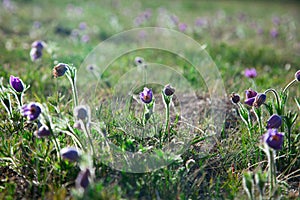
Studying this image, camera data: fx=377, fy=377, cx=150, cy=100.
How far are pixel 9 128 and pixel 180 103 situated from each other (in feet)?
4.69

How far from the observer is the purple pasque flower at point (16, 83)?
7.48 ft

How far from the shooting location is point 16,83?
7.49 ft

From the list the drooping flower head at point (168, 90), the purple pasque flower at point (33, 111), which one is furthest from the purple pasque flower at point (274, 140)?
the purple pasque flower at point (33, 111)

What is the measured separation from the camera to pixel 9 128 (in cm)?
244

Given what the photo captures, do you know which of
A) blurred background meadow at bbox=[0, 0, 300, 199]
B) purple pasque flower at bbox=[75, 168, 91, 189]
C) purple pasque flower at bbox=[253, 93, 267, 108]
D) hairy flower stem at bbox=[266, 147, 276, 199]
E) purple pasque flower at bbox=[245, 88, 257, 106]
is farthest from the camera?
purple pasque flower at bbox=[245, 88, 257, 106]

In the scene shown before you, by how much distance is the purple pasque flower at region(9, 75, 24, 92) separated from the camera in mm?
2279

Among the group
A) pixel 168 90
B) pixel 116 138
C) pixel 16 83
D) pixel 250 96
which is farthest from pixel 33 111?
pixel 250 96

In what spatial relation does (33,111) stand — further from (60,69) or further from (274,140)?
(274,140)

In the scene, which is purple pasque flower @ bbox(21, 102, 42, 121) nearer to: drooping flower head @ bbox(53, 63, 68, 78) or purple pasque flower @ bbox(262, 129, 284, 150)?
drooping flower head @ bbox(53, 63, 68, 78)

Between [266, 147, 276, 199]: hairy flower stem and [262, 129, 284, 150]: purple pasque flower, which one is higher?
[262, 129, 284, 150]: purple pasque flower

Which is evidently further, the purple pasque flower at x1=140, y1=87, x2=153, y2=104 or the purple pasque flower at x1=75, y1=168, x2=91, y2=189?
the purple pasque flower at x1=140, y1=87, x2=153, y2=104

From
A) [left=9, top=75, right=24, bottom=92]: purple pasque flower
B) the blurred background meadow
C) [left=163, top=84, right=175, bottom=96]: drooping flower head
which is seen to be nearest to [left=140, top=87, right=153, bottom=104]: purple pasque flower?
[left=163, top=84, right=175, bottom=96]: drooping flower head

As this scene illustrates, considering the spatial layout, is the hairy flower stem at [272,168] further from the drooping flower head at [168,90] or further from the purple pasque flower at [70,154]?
the purple pasque flower at [70,154]

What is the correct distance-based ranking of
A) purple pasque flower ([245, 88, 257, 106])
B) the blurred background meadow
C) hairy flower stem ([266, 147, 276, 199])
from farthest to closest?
purple pasque flower ([245, 88, 257, 106]) < the blurred background meadow < hairy flower stem ([266, 147, 276, 199])
